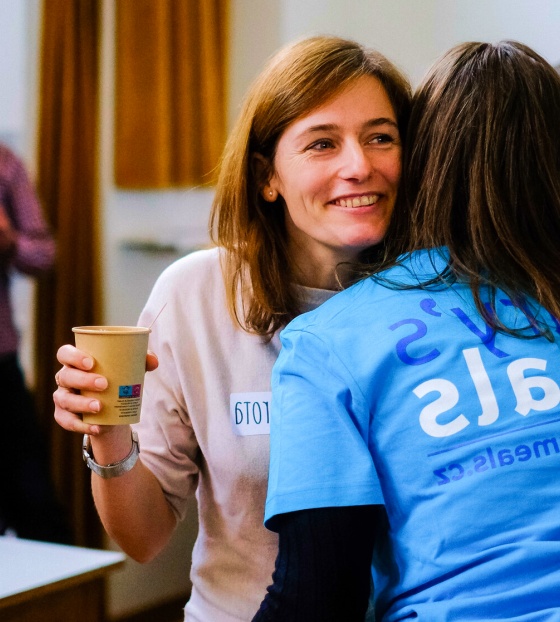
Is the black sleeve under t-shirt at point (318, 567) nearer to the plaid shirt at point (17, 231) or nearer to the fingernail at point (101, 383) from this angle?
the fingernail at point (101, 383)

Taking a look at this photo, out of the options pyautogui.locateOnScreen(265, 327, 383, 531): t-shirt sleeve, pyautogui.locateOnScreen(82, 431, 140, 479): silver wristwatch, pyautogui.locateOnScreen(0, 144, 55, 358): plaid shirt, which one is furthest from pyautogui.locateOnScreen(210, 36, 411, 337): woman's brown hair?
pyautogui.locateOnScreen(0, 144, 55, 358): plaid shirt

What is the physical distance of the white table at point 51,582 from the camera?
4.53ft

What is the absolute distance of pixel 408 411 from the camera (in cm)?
88

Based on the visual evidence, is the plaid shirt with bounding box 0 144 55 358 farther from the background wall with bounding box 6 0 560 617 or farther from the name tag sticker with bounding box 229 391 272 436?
the name tag sticker with bounding box 229 391 272 436

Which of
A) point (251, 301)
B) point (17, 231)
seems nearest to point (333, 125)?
point (251, 301)

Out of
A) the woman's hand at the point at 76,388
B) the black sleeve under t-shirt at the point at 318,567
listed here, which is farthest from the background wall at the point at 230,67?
the black sleeve under t-shirt at the point at 318,567

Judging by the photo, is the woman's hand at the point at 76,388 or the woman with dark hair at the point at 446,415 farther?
the woman's hand at the point at 76,388

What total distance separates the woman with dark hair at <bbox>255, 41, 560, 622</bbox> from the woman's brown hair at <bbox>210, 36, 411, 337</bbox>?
1.23 feet

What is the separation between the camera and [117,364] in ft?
3.59

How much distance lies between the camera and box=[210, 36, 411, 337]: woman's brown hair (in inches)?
54.2

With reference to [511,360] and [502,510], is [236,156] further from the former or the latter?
[502,510]

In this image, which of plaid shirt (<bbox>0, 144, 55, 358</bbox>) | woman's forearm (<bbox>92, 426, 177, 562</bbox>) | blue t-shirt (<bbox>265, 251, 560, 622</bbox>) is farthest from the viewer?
plaid shirt (<bbox>0, 144, 55, 358</bbox>)

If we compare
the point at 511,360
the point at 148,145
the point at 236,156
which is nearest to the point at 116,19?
the point at 148,145

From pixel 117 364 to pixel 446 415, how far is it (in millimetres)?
445
